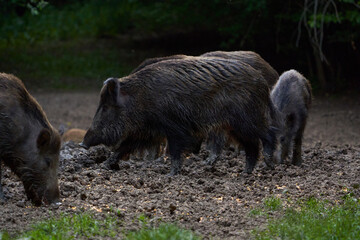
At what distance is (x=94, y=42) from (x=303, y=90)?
13034mm

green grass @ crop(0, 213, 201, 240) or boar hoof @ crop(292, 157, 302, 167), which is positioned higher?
green grass @ crop(0, 213, 201, 240)

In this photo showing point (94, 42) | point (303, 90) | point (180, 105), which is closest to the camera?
point (180, 105)

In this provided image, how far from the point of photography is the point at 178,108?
7676mm

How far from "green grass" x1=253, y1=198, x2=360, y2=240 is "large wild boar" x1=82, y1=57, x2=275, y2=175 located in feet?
6.97

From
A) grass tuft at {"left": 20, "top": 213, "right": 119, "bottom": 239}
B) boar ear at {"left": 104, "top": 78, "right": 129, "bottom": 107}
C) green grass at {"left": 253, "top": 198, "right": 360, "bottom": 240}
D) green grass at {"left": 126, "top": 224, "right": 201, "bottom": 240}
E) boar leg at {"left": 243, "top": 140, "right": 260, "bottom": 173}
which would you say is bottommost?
boar leg at {"left": 243, "top": 140, "right": 260, "bottom": 173}

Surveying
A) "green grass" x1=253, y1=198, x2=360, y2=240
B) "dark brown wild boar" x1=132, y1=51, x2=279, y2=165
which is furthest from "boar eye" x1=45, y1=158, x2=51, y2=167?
"dark brown wild boar" x1=132, y1=51, x2=279, y2=165

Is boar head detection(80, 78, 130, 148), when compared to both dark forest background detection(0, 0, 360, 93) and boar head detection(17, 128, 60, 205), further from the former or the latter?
dark forest background detection(0, 0, 360, 93)

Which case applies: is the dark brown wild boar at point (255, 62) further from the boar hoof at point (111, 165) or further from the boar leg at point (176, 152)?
the boar hoof at point (111, 165)

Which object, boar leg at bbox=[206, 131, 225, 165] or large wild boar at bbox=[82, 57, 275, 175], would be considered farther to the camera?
boar leg at bbox=[206, 131, 225, 165]

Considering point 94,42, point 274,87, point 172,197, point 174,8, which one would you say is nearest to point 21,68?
point 94,42

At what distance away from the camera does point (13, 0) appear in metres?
12.8

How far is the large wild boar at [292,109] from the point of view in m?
8.89

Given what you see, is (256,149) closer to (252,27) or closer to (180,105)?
(180,105)

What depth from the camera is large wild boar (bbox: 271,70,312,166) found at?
889 centimetres
